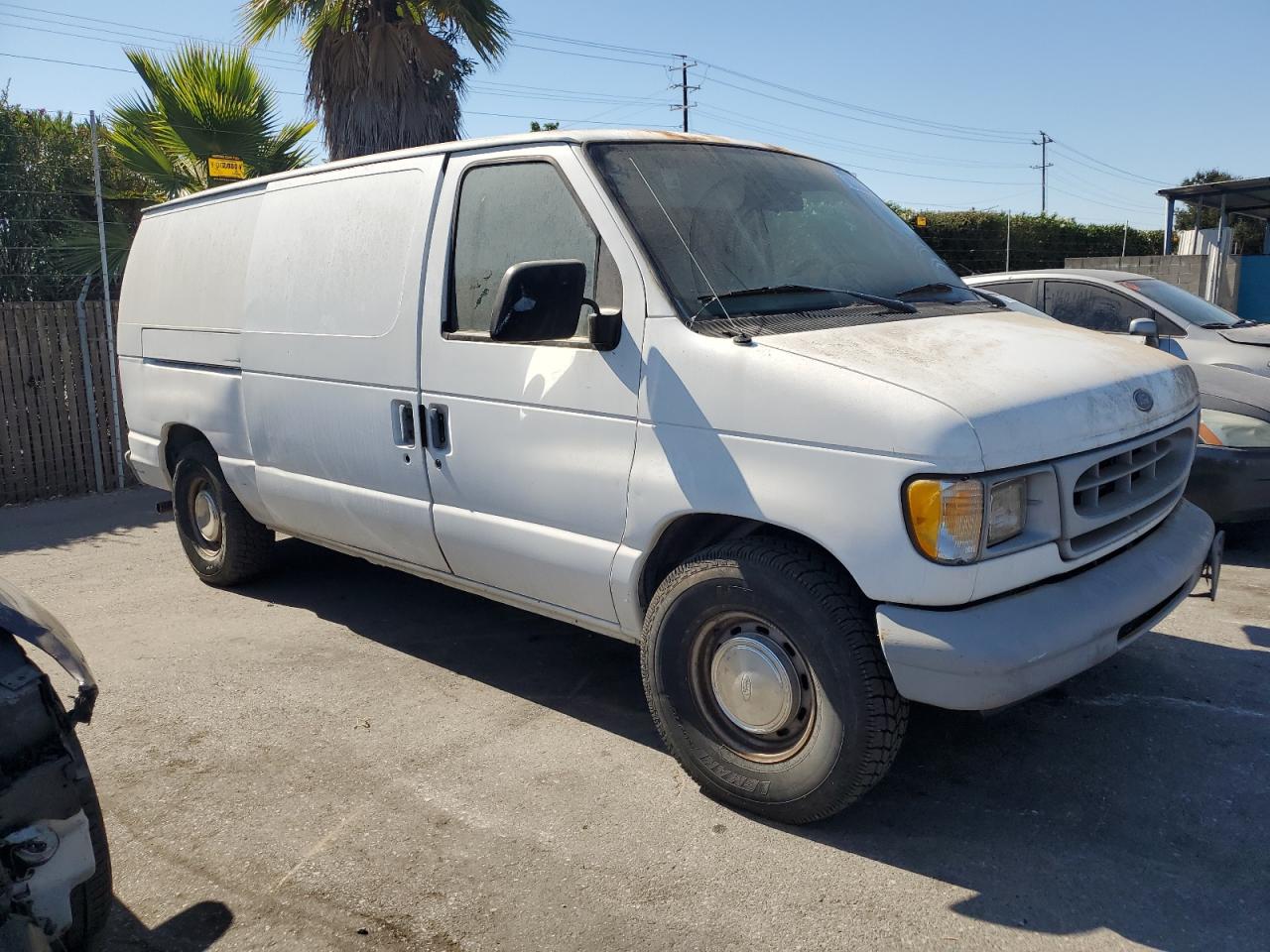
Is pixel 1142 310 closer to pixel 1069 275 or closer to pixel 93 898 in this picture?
pixel 1069 275

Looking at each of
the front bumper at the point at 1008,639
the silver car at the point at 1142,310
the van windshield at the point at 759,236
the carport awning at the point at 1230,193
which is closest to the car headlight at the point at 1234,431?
the silver car at the point at 1142,310

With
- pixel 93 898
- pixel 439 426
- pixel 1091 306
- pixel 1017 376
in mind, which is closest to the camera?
pixel 93 898

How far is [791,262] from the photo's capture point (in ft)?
12.2

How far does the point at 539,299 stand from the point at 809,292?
97 centimetres

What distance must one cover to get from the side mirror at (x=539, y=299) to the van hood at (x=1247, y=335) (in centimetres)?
587

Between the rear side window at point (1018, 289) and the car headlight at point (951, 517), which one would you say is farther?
the rear side window at point (1018, 289)

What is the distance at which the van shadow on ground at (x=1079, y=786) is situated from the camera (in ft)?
9.44

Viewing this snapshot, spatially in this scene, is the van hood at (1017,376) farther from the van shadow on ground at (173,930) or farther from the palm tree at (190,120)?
the palm tree at (190,120)

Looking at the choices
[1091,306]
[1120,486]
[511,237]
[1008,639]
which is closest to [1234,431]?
[1091,306]

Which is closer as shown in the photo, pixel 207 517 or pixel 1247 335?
pixel 207 517

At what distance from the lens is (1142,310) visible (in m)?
7.53

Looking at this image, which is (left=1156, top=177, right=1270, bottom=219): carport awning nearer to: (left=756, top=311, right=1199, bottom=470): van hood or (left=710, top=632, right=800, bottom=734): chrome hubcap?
(left=756, top=311, right=1199, bottom=470): van hood

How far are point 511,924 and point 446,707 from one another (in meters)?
1.53

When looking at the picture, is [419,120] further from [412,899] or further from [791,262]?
[412,899]
